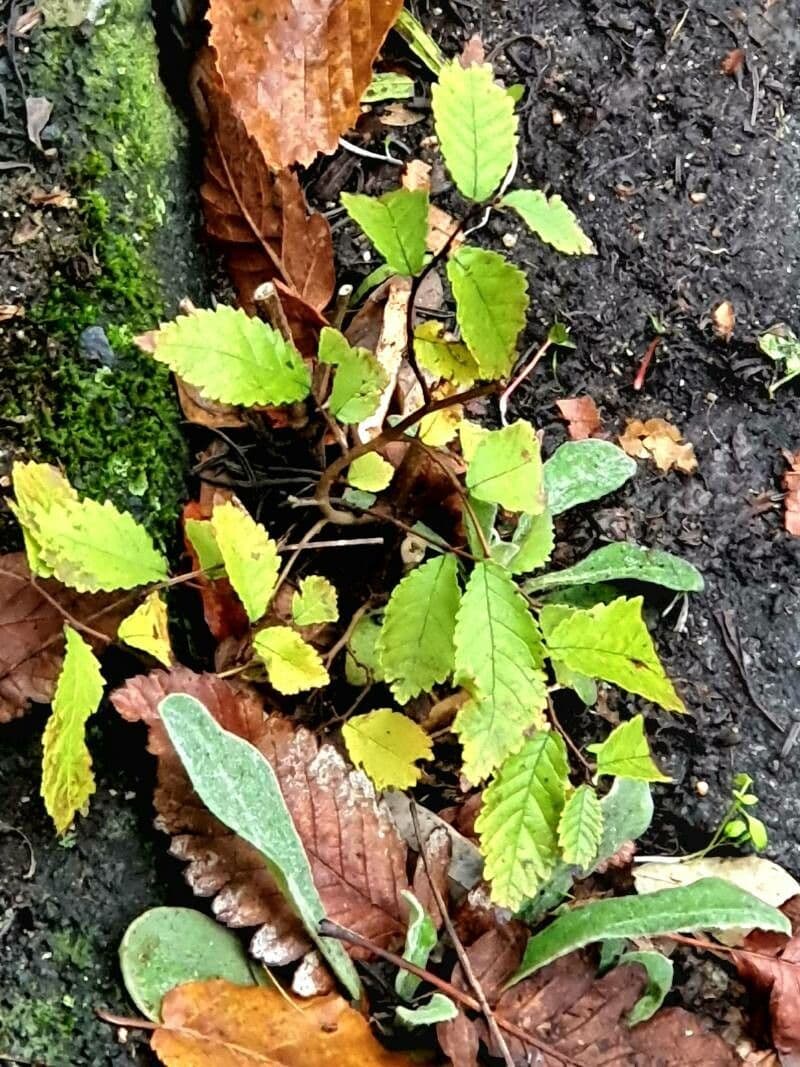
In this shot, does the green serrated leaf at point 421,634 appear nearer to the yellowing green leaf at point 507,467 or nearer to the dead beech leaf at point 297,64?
the yellowing green leaf at point 507,467

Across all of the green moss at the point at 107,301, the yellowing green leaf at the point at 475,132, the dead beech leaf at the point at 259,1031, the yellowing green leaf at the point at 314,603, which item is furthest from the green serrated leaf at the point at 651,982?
the yellowing green leaf at the point at 475,132

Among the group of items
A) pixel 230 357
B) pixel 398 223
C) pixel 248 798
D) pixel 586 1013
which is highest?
pixel 398 223

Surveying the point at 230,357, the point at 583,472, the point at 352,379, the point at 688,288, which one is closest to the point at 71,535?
the point at 230,357

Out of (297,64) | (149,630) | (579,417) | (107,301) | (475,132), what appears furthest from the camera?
(579,417)

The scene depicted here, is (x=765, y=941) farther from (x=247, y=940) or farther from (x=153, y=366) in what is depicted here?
(x=153, y=366)

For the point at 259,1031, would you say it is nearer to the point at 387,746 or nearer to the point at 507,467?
the point at 387,746

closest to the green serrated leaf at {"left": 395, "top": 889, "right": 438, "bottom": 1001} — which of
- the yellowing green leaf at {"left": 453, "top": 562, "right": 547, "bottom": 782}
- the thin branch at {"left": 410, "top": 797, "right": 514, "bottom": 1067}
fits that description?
the thin branch at {"left": 410, "top": 797, "right": 514, "bottom": 1067}

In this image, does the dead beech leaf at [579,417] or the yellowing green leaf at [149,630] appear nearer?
the yellowing green leaf at [149,630]

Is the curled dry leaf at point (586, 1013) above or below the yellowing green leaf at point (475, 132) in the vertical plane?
below

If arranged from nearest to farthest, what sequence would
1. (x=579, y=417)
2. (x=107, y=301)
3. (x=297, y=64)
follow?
(x=107, y=301) < (x=297, y=64) < (x=579, y=417)
